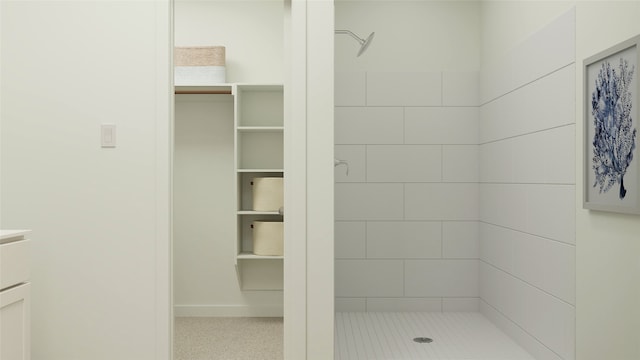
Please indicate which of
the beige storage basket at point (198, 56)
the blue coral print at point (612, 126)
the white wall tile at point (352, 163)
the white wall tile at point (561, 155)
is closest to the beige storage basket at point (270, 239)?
the white wall tile at point (352, 163)

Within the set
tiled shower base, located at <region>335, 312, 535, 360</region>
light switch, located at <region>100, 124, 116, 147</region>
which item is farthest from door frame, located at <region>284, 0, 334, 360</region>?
light switch, located at <region>100, 124, 116, 147</region>

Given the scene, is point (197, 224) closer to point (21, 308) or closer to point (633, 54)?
point (21, 308)

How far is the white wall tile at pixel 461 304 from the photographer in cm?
405

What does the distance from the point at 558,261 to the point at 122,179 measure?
218 centimetres

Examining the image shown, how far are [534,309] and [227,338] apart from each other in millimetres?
1899

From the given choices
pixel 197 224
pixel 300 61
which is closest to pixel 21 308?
pixel 300 61

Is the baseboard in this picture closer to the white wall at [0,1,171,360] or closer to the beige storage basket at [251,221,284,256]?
the beige storage basket at [251,221,284,256]

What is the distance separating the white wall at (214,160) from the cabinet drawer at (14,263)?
192cm

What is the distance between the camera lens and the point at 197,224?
13.8 feet

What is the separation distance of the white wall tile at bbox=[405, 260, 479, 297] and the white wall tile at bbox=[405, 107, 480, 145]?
35.4 inches

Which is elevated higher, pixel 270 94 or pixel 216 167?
pixel 270 94

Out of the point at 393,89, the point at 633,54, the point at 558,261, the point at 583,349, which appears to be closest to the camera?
the point at 633,54

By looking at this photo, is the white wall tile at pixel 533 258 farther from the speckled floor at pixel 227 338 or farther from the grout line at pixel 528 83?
the speckled floor at pixel 227 338

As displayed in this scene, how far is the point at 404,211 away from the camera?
4047mm
